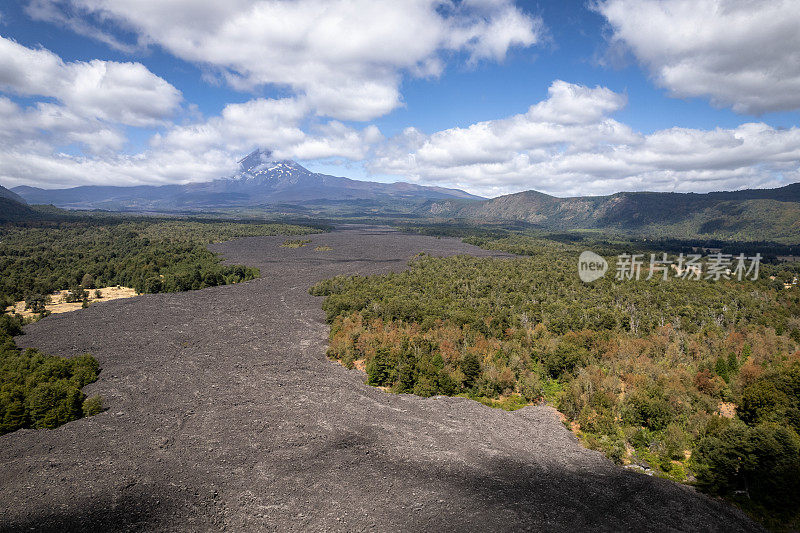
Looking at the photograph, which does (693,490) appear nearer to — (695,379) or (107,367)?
(695,379)

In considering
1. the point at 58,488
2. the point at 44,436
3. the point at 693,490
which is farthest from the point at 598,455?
the point at 44,436

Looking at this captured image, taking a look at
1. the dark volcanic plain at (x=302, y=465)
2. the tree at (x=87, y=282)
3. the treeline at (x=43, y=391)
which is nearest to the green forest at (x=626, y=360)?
the dark volcanic plain at (x=302, y=465)

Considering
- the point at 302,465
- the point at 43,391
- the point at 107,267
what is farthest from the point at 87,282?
the point at 302,465

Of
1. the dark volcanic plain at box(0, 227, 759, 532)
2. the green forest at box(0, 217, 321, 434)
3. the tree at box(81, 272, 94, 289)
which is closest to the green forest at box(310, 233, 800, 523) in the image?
the dark volcanic plain at box(0, 227, 759, 532)

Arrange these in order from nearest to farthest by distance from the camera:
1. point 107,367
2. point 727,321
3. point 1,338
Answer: point 107,367, point 1,338, point 727,321

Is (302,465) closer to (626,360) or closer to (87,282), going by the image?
(626,360)
